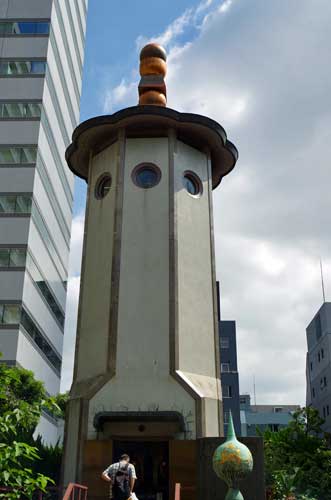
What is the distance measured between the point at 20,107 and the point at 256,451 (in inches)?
1347

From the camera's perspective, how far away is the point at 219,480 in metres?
15.5

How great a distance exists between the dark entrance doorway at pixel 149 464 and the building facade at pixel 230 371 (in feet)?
147

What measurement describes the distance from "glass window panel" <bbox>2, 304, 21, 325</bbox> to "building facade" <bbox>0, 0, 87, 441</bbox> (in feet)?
0.21

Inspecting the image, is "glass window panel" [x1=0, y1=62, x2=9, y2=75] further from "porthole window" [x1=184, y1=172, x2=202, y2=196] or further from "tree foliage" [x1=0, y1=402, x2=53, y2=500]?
"tree foliage" [x1=0, y1=402, x2=53, y2=500]

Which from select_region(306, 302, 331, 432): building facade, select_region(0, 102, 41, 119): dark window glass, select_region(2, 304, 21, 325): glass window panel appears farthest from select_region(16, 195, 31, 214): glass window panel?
select_region(306, 302, 331, 432): building facade

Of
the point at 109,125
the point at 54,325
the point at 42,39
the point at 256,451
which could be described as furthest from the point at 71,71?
the point at 256,451

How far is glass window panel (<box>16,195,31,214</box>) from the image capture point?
3981 centimetres

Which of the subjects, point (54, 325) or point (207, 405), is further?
point (54, 325)

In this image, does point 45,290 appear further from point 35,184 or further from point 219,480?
point 219,480

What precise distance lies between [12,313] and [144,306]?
18.5 meters

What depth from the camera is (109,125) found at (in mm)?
23672

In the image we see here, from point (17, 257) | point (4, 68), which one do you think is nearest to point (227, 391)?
point (17, 257)

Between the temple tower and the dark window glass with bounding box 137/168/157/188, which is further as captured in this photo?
the dark window glass with bounding box 137/168/157/188

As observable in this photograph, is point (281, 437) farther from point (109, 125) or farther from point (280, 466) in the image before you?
point (109, 125)
